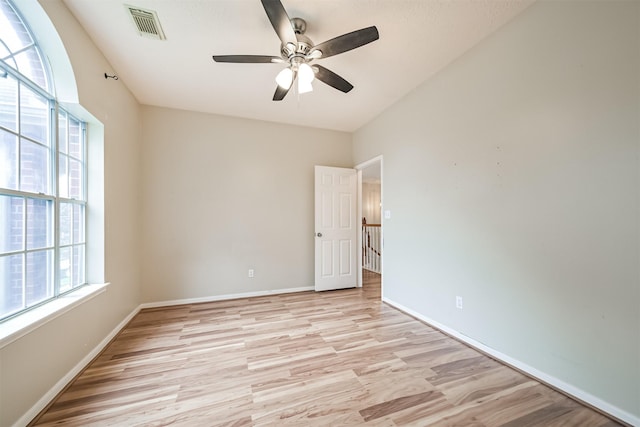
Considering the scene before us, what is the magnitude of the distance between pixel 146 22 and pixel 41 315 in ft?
7.40

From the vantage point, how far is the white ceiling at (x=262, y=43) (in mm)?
1798

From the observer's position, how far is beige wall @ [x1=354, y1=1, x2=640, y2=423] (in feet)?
4.62

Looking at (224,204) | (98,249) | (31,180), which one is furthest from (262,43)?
(98,249)

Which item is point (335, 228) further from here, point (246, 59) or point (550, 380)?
point (550, 380)

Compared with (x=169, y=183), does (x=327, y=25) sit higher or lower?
higher

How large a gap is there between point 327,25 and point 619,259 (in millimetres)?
2531

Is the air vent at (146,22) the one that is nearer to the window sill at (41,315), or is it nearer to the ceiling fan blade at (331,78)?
the ceiling fan blade at (331,78)

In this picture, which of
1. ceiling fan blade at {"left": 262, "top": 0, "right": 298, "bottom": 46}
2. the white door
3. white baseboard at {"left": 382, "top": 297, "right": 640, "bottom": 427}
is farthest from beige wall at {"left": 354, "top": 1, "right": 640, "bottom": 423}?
ceiling fan blade at {"left": 262, "top": 0, "right": 298, "bottom": 46}

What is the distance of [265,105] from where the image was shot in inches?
131

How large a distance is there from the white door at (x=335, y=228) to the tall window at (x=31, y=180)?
2.88m

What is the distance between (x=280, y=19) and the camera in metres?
1.55

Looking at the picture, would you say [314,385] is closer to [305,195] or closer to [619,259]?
[619,259]

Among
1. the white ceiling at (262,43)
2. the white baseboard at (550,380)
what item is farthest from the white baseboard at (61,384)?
the white baseboard at (550,380)

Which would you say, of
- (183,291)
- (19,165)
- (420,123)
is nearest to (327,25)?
(420,123)
